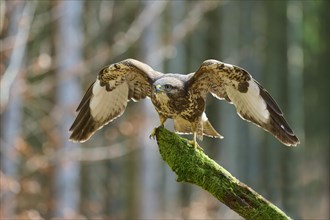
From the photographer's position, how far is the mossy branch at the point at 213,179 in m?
3.88

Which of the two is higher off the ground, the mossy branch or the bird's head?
the bird's head

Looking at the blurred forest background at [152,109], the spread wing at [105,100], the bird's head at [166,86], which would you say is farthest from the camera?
the blurred forest background at [152,109]

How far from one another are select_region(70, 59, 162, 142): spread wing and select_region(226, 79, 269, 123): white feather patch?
0.56m

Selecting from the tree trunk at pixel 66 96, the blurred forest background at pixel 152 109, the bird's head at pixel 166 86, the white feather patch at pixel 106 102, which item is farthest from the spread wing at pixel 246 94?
the tree trunk at pixel 66 96

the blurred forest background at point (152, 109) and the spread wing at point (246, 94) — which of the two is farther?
the blurred forest background at point (152, 109)

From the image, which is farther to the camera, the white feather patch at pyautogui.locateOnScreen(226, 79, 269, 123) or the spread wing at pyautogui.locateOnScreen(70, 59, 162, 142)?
the spread wing at pyautogui.locateOnScreen(70, 59, 162, 142)

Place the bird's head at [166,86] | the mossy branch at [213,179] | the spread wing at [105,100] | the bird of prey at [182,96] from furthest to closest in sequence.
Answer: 1. the spread wing at [105,100]
2. the bird of prey at [182,96]
3. the bird's head at [166,86]
4. the mossy branch at [213,179]

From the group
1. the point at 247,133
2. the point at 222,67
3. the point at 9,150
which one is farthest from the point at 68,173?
the point at 247,133

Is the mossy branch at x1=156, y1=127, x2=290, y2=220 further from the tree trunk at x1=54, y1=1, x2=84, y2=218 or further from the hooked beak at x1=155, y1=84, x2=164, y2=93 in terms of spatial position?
the tree trunk at x1=54, y1=1, x2=84, y2=218

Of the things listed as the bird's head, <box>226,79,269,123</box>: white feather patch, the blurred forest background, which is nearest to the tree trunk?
the blurred forest background

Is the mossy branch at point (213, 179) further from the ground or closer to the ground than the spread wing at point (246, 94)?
closer to the ground

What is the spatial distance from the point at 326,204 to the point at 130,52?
30.7 feet

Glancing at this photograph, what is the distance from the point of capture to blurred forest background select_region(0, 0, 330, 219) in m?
9.57

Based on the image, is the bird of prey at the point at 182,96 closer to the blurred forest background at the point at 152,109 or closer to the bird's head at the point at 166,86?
the bird's head at the point at 166,86
